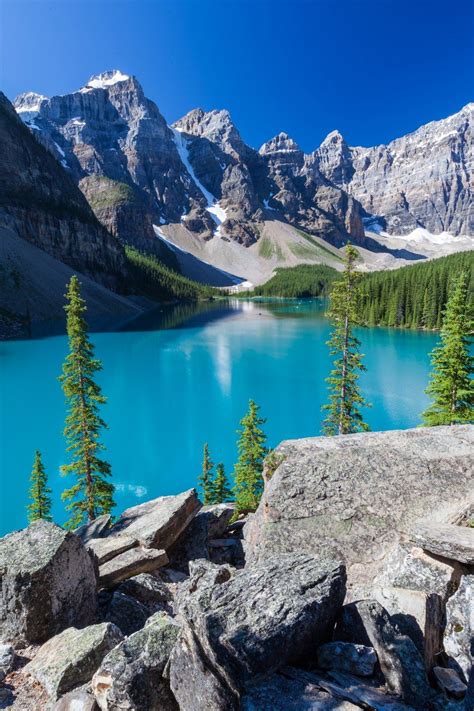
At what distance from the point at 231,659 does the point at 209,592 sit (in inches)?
38.2

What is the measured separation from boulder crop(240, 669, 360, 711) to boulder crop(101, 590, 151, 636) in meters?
4.05

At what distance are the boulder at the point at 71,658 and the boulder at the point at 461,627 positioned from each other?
482 centimetres

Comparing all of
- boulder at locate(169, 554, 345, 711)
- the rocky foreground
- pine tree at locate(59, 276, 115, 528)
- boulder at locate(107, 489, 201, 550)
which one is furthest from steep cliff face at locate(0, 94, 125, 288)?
boulder at locate(169, 554, 345, 711)

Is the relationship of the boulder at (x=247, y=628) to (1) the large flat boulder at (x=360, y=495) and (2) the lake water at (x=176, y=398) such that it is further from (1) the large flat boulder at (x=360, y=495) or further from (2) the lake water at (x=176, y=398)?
(2) the lake water at (x=176, y=398)

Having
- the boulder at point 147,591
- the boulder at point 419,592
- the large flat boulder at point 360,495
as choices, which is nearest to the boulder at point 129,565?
the boulder at point 147,591

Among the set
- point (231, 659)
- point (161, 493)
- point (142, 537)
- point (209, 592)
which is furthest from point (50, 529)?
point (161, 493)

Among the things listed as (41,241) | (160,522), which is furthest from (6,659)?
(41,241)

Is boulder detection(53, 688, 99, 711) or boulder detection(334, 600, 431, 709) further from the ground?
boulder detection(334, 600, 431, 709)

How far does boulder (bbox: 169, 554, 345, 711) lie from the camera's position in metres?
4.16

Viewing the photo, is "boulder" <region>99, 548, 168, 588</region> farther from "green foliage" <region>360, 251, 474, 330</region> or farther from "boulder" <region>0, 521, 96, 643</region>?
"green foliage" <region>360, 251, 474, 330</region>

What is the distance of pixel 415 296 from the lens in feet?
357

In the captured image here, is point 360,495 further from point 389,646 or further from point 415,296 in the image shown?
point 415,296

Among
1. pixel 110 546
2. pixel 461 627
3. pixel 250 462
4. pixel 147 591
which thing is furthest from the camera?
pixel 250 462

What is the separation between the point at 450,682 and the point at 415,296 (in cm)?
11773
